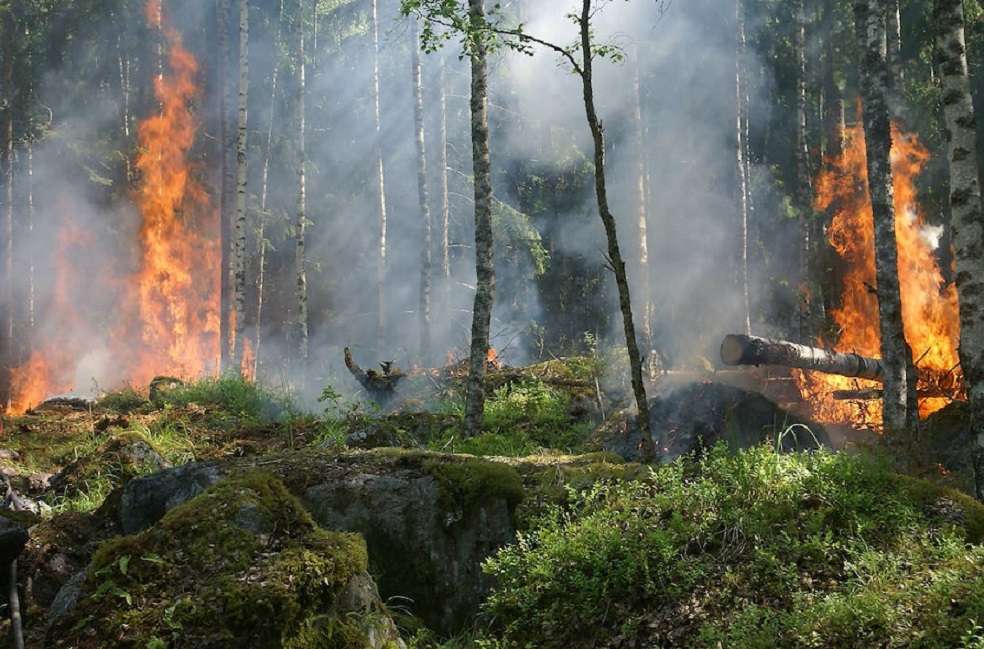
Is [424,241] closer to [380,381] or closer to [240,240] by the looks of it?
[240,240]

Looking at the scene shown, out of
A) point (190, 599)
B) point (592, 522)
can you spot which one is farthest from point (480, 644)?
point (190, 599)

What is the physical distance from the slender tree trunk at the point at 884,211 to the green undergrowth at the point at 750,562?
210 inches

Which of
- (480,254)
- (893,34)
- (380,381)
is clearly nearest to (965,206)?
(480,254)

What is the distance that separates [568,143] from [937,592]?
23.8 meters

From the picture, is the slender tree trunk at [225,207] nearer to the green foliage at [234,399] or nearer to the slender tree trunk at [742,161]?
the green foliage at [234,399]

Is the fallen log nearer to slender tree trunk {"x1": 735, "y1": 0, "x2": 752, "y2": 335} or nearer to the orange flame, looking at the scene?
slender tree trunk {"x1": 735, "y1": 0, "x2": 752, "y2": 335}

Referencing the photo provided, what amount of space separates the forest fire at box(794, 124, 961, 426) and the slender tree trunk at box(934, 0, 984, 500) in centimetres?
612

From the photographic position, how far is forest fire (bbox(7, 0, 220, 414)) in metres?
26.4

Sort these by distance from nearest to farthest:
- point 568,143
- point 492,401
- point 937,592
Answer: point 937,592, point 492,401, point 568,143

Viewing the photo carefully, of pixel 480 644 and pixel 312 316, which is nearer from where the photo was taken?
pixel 480 644

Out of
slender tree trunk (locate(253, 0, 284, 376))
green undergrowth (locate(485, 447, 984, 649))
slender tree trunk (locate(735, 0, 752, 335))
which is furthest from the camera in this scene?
slender tree trunk (locate(253, 0, 284, 376))

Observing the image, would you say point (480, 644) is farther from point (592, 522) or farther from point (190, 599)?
point (190, 599)

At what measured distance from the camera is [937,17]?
818 cm

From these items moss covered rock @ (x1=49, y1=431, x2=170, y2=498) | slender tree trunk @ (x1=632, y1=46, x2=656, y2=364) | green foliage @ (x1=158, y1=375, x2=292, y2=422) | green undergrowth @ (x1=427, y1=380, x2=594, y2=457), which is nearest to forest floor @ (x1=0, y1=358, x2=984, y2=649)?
moss covered rock @ (x1=49, y1=431, x2=170, y2=498)
